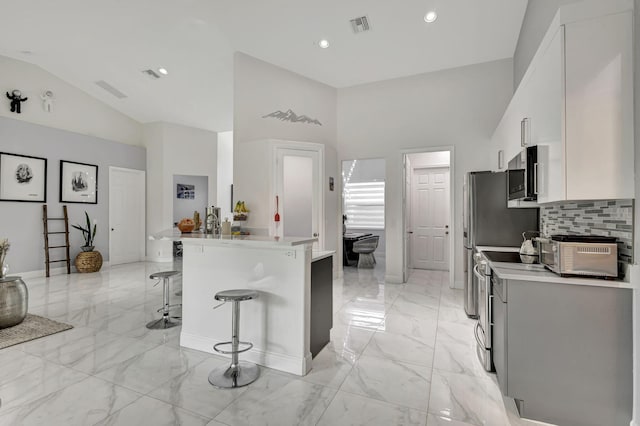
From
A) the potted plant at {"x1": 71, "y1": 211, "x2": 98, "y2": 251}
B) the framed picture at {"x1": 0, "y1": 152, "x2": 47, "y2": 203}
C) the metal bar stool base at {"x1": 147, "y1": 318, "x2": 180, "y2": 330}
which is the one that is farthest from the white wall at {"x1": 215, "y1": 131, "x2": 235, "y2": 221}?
the metal bar stool base at {"x1": 147, "y1": 318, "x2": 180, "y2": 330}

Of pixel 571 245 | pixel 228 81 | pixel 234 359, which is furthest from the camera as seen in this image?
pixel 228 81

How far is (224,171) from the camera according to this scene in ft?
29.3

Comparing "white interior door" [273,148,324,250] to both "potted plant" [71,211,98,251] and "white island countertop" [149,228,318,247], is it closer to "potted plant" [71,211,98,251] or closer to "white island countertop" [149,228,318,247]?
"white island countertop" [149,228,318,247]

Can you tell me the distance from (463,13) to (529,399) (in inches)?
171

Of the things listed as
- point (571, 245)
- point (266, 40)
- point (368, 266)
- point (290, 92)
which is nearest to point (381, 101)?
point (290, 92)

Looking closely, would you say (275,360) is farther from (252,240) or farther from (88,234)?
(88,234)

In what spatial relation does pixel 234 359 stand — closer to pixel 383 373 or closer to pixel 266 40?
pixel 383 373

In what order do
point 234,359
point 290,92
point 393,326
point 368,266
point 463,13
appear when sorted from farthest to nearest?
point 368,266 < point 290,92 < point 463,13 < point 393,326 < point 234,359

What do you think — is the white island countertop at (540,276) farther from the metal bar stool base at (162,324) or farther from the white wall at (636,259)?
the metal bar stool base at (162,324)

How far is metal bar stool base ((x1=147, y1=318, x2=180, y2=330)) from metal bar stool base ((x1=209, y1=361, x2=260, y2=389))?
133 cm

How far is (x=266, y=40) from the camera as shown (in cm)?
469

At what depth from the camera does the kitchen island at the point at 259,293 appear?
A: 96.7 inches

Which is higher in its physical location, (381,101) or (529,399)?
(381,101)

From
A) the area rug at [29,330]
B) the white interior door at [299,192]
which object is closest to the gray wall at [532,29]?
the white interior door at [299,192]
